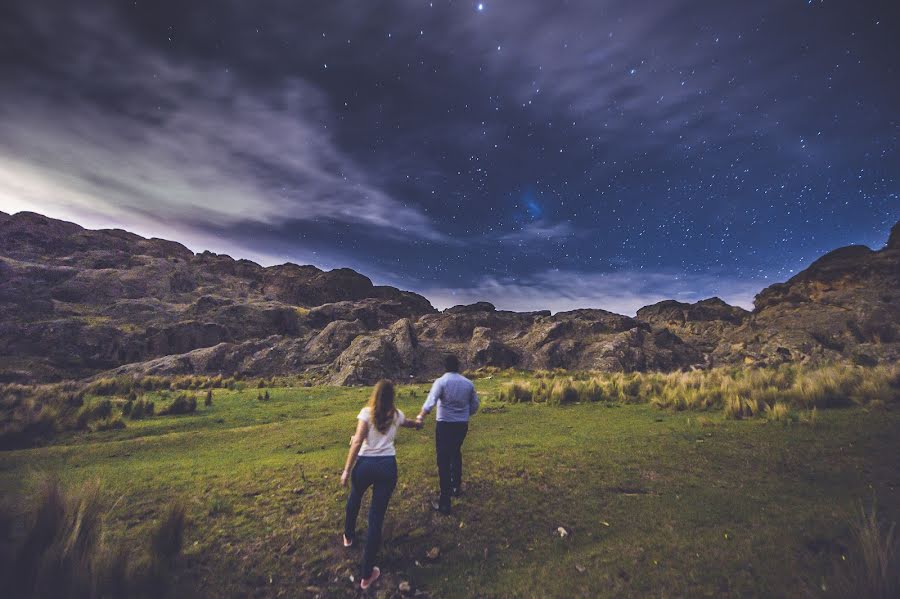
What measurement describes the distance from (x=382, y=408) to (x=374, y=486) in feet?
3.34

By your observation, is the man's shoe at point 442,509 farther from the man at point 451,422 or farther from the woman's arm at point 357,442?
the woman's arm at point 357,442

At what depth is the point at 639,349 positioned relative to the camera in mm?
49562

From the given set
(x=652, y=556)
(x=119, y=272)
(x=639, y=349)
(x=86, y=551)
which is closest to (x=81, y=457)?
Result: (x=86, y=551)

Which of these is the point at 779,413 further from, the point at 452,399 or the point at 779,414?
the point at 452,399

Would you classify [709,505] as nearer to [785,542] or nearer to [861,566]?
[785,542]

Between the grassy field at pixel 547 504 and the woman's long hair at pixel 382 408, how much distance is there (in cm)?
185

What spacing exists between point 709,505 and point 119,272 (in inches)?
4654

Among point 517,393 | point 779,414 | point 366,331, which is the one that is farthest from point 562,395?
point 366,331

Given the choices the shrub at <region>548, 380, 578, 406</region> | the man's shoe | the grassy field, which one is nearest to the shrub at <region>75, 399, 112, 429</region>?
the grassy field

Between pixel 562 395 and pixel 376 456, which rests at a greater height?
pixel 376 456

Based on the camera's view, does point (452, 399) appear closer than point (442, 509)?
No

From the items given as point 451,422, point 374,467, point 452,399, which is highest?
point 452,399

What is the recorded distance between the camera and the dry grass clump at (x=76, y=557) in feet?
12.8

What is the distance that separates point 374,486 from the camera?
5.00m
